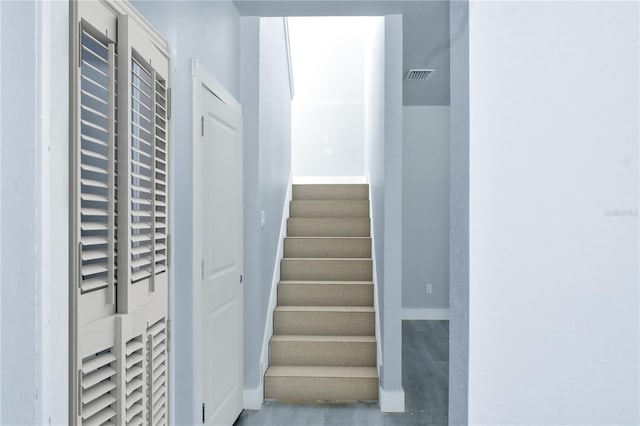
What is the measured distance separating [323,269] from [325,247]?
12.4 inches

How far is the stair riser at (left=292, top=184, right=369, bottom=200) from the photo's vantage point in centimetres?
554

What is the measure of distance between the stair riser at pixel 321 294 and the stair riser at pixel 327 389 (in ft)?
2.58

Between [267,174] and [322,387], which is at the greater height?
[267,174]

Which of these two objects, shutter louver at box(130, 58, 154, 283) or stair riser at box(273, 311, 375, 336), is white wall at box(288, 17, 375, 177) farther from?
shutter louver at box(130, 58, 154, 283)

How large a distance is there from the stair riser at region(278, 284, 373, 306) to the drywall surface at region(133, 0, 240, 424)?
1.91m

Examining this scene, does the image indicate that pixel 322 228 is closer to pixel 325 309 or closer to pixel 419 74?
pixel 325 309

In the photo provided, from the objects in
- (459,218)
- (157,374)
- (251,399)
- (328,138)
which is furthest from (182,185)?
(328,138)

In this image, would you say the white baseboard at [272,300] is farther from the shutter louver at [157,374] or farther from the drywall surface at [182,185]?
the shutter louver at [157,374]

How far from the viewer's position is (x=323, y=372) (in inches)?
140

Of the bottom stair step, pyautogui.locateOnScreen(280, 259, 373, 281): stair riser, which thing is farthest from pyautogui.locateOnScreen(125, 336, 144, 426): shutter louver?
pyautogui.locateOnScreen(280, 259, 373, 281): stair riser

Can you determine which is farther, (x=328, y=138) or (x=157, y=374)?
(x=328, y=138)

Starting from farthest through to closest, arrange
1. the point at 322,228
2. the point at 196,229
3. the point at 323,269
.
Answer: the point at 322,228 → the point at 323,269 → the point at 196,229
